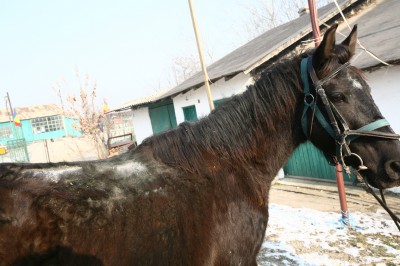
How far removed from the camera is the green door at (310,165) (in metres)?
8.76

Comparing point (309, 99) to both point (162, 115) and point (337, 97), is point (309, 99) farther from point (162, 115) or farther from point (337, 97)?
point (162, 115)

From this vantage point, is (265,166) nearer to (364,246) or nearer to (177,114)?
(364,246)

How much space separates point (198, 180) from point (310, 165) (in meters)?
8.17

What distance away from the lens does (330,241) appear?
187 inches

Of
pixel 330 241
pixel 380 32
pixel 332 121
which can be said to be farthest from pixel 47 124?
pixel 332 121

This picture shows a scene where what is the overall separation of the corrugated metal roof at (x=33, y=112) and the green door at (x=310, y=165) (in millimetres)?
44177

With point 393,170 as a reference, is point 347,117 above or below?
above

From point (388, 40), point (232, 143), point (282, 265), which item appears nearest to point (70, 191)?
point (232, 143)

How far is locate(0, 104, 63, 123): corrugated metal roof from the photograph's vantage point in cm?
4441

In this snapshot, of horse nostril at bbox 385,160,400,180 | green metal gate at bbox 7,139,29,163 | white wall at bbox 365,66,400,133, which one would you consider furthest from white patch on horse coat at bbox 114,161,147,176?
green metal gate at bbox 7,139,29,163

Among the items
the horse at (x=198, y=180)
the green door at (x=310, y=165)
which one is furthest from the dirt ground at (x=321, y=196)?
the horse at (x=198, y=180)

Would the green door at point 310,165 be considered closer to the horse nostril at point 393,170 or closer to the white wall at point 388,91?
the white wall at point 388,91

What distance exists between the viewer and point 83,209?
1.69 meters

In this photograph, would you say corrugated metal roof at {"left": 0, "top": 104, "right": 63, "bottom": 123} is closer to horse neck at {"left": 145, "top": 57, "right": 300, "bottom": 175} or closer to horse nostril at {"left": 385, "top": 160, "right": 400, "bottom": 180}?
horse neck at {"left": 145, "top": 57, "right": 300, "bottom": 175}
